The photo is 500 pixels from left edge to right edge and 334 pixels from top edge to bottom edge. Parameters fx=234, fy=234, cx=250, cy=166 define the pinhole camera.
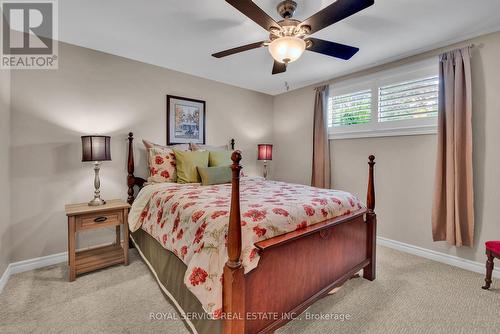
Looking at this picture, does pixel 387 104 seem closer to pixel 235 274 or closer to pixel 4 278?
pixel 235 274

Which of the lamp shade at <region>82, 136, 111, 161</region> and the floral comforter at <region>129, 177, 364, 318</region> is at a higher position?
the lamp shade at <region>82, 136, 111, 161</region>

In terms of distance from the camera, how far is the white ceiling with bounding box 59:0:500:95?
1.96 meters

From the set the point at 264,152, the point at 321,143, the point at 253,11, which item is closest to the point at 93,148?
the point at 253,11

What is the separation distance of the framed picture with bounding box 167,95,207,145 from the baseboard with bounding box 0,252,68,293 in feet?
5.89

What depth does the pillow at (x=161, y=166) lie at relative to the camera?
2.75m

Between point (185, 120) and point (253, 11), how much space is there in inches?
86.8

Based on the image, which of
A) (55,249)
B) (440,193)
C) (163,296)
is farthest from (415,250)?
(55,249)

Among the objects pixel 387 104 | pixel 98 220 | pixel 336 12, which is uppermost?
pixel 336 12

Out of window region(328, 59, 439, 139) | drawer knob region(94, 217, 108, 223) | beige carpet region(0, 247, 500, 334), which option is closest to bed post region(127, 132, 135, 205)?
drawer knob region(94, 217, 108, 223)

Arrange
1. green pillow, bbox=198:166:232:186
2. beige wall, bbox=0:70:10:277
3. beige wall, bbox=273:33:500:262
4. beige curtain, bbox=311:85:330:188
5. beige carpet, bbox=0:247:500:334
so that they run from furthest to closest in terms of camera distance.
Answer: beige curtain, bbox=311:85:330:188 < green pillow, bbox=198:166:232:186 < beige wall, bbox=273:33:500:262 < beige wall, bbox=0:70:10:277 < beige carpet, bbox=0:247:500:334

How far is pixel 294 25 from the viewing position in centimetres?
177

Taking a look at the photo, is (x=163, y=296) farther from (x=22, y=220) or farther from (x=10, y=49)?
(x=10, y=49)

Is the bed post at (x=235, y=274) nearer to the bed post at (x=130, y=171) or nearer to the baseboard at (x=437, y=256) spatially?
the bed post at (x=130, y=171)

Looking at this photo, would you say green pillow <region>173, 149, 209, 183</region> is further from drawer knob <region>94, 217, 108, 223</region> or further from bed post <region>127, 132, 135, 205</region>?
drawer knob <region>94, 217, 108, 223</region>
